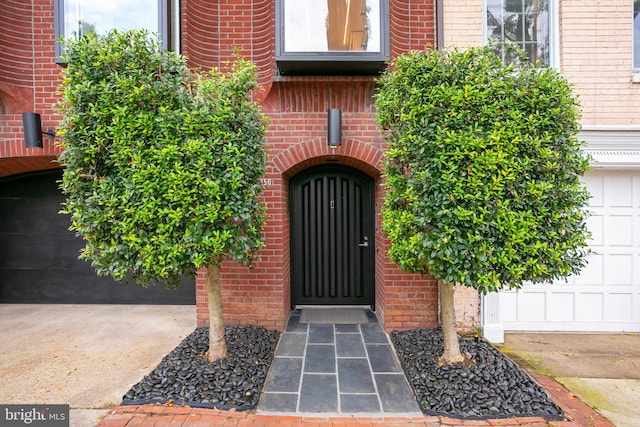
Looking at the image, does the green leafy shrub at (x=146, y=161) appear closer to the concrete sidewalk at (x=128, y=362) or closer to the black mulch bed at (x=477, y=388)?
the concrete sidewalk at (x=128, y=362)

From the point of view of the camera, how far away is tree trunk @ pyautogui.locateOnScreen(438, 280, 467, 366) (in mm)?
3047

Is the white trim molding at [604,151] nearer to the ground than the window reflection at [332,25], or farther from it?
nearer to the ground

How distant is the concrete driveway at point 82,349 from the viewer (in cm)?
275

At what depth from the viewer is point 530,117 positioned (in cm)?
254

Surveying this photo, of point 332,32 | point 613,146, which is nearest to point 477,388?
point 613,146

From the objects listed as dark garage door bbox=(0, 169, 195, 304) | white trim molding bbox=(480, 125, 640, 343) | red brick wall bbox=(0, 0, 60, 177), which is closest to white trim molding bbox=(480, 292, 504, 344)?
white trim molding bbox=(480, 125, 640, 343)

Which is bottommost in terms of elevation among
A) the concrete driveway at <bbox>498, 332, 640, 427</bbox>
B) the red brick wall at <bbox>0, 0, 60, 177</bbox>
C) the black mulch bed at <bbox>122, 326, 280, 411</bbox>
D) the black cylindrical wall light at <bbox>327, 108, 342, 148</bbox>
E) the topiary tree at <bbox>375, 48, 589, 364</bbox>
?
the concrete driveway at <bbox>498, 332, 640, 427</bbox>

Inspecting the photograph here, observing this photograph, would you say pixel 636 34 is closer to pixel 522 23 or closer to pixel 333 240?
pixel 522 23

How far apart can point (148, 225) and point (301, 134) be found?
6.97ft

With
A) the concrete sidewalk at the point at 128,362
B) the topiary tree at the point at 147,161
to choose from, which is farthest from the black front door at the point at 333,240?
the topiary tree at the point at 147,161

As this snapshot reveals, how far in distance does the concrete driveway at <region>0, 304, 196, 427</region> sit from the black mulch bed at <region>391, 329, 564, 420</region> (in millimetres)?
2706

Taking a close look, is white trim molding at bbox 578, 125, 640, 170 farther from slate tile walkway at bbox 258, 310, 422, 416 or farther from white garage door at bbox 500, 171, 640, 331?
slate tile walkway at bbox 258, 310, 422, 416

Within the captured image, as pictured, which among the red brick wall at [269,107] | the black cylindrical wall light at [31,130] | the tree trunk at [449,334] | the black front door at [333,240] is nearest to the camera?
the tree trunk at [449,334]

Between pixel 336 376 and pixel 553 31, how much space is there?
16.8 feet
